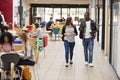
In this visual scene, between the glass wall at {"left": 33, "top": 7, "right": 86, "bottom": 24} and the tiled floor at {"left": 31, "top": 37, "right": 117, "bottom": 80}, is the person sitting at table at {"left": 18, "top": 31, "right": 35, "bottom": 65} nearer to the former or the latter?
the tiled floor at {"left": 31, "top": 37, "right": 117, "bottom": 80}

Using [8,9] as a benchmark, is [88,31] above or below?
below

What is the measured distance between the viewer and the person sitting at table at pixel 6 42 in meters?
7.93

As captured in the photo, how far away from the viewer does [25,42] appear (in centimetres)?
791

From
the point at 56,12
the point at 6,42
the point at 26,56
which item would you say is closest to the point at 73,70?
the point at 26,56

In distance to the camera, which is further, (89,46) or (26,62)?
(89,46)

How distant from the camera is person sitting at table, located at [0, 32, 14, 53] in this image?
7.93 m

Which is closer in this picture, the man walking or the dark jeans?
the dark jeans

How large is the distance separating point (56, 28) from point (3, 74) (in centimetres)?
1352

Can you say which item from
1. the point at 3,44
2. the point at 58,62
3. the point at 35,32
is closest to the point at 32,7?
the point at 35,32

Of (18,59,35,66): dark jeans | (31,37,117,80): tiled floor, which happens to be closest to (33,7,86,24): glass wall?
(31,37,117,80): tiled floor

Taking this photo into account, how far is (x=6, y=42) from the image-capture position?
8.03m

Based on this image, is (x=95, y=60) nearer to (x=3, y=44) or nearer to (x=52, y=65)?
(x=52, y=65)

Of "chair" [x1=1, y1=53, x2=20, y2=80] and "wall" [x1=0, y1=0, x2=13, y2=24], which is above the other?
"wall" [x1=0, y1=0, x2=13, y2=24]

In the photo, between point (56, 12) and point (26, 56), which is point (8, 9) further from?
point (56, 12)
